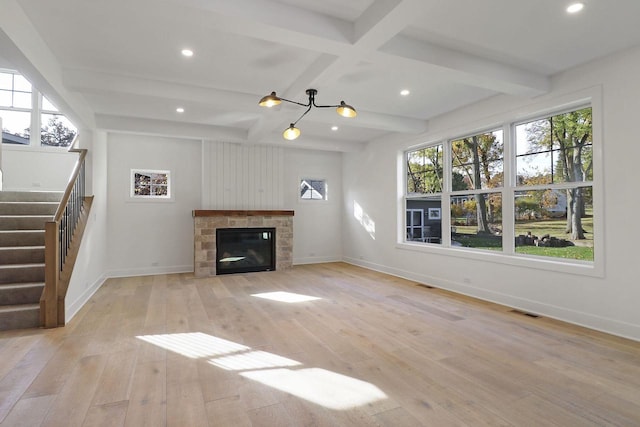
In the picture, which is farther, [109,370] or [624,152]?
[624,152]

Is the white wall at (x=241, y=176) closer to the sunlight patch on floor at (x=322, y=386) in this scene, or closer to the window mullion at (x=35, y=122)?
the window mullion at (x=35, y=122)

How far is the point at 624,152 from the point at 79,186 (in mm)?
6727

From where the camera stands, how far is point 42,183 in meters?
6.14

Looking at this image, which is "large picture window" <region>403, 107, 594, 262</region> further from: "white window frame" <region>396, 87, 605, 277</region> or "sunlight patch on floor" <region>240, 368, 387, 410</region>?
"sunlight patch on floor" <region>240, 368, 387, 410</region>

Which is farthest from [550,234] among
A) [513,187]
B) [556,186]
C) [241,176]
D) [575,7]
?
[241,176]

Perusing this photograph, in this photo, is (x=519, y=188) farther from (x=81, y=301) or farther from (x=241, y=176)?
(x=81, y=301)

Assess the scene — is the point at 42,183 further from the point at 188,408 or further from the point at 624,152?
the point at 624,152

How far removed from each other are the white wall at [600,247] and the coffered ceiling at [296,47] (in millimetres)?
218

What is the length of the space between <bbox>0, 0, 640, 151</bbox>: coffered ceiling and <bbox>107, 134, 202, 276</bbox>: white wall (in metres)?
1.56

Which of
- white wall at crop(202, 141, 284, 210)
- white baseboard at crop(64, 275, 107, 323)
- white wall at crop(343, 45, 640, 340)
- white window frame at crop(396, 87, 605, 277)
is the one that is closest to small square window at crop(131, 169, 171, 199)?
white wall at crop(202, 141, 284, 210)

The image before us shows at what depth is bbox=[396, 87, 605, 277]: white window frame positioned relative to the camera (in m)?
3.42

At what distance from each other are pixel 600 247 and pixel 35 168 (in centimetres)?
884

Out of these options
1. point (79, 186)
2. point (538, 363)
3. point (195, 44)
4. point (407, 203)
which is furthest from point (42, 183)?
point (538, 363)

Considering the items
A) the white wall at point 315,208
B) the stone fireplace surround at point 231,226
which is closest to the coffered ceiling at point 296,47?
the stone fireplace surround at point 231,226
